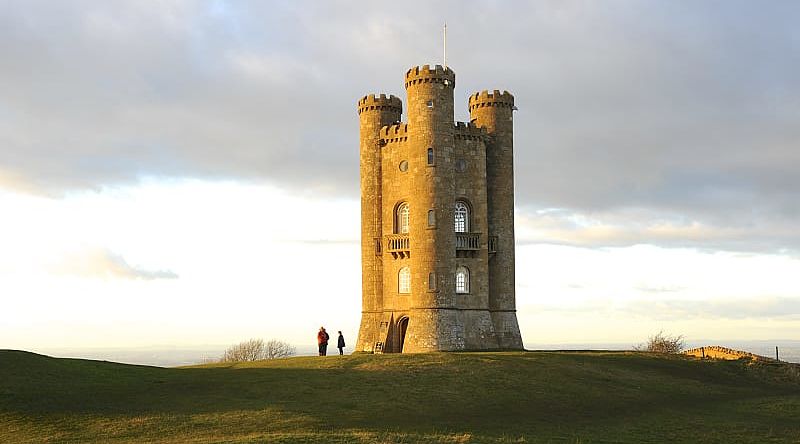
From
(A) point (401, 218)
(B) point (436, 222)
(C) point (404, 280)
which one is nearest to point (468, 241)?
(B) point (436, 222)

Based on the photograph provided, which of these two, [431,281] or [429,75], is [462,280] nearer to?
[431,281]

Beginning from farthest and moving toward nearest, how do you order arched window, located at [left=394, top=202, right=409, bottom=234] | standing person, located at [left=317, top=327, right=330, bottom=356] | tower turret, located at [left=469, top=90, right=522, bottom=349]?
1. tower turret, located at [left=469, top=90, right=522, bottom=349]
2. arched window, located at [left=394, top=202, right=409, bottom=234]
3. standing person, located at [left=317, top=327, right=330, bottom=356]

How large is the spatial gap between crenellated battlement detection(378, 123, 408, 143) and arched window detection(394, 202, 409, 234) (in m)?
4.85

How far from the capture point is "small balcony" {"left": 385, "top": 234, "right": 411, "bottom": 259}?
215 ft

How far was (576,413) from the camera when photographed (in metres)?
40.5

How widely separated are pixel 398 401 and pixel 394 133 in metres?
30.4

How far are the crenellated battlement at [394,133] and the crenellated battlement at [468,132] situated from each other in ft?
12.1

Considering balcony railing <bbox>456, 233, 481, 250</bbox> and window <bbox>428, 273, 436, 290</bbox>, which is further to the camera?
balcony railing <bbox>456, 233, 481, 250</bbox>

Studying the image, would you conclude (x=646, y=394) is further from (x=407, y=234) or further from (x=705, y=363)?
(x=407, y=234)

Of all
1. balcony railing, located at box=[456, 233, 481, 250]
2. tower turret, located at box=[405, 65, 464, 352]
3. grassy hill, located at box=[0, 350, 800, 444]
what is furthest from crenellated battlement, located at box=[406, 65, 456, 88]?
grassy hill, located at box=[0, 350, 800, 444]

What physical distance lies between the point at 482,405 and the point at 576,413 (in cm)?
421

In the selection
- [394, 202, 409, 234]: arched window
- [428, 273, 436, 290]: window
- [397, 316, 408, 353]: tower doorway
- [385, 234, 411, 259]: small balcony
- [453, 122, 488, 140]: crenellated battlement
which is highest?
[453, 122, 488, 140]: crenellated battlement

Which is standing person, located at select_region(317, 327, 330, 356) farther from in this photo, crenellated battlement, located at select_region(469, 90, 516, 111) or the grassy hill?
crenellated battlement, located at select_region(469, 90, 516, 111)

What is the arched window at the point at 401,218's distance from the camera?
219 feet
